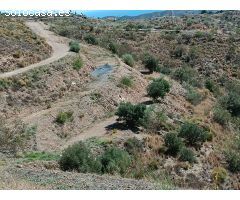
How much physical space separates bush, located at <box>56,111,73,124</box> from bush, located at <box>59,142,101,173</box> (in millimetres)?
7907

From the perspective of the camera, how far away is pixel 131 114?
26953 millimetres

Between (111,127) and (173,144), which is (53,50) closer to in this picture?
(111,127)

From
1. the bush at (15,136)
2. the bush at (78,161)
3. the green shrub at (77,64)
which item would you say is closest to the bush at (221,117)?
the green shrub at (77,64)

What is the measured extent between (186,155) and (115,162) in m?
5.27

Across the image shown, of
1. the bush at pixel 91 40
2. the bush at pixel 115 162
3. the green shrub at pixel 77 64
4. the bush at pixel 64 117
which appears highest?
the bush at pixel 115 162

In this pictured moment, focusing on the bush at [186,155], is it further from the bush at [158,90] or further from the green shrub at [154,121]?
the bush at [158,90]

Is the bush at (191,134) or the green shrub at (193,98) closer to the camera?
the bush at (191,134)

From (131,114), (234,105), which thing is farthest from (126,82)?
(234,105)

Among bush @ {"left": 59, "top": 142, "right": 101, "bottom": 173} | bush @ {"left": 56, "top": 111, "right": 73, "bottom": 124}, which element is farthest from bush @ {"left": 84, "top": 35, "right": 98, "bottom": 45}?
bush @ {"left": 59, "top": 142, "right": 101, "bottom": 173}

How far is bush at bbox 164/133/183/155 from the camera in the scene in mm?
24078

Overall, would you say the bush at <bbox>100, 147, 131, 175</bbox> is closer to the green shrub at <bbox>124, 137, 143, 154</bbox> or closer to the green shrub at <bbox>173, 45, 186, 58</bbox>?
the green shrub at <bbox>124, 137, 143, 154</bbox>

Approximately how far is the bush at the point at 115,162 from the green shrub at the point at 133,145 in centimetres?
205

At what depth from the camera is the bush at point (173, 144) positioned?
24.1 meters

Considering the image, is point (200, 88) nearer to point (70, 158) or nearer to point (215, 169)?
point (215, 169)
